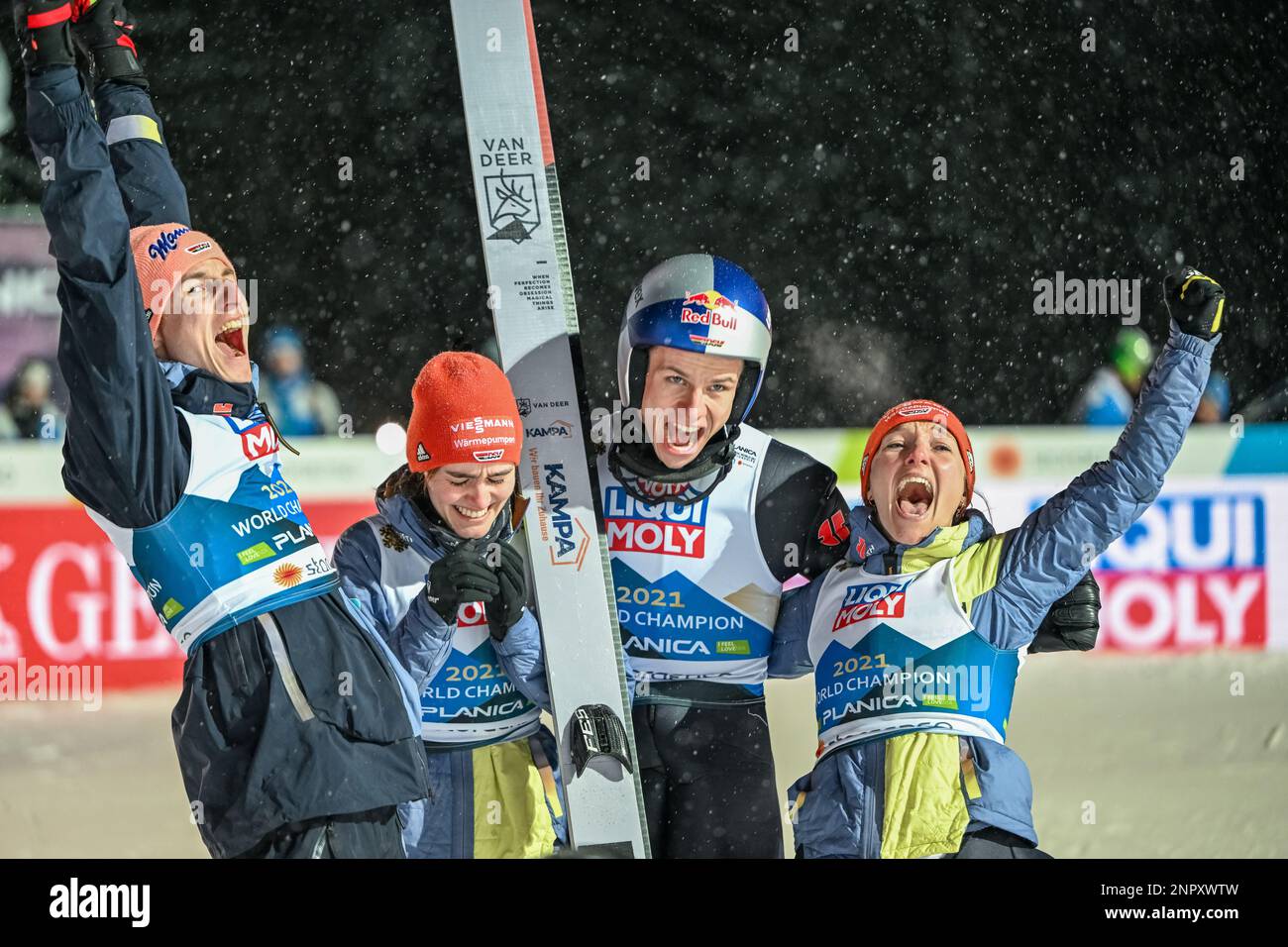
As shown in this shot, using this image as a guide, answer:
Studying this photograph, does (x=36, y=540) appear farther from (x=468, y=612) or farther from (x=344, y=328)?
(x=468, y=612)

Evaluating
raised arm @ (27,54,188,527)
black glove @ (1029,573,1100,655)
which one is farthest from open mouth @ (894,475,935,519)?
raised arm @ (27,54,188,527)

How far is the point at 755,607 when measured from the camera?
2.59 m

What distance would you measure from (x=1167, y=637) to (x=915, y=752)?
285cm

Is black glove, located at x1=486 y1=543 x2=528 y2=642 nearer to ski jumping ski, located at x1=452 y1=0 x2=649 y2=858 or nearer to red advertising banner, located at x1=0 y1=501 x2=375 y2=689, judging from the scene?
ski jumping ski, located at x1=452 y1=0 x2=649 y2=858

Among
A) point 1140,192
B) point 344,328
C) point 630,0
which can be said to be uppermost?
point 630,0

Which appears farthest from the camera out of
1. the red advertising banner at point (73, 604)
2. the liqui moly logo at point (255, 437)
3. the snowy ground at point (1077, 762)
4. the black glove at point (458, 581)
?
the red advertising banner at point (73, 604)

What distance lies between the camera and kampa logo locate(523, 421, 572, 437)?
262 centimetres

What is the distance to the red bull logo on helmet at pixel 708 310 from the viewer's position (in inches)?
101

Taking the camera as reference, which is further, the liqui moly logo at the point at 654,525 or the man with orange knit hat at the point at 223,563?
the liqui moly logo at the point at 654,525

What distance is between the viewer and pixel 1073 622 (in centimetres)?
238

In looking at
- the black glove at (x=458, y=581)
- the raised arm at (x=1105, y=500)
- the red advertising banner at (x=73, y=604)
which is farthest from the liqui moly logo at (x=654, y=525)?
the red advertising banner at (x=73, y=604)

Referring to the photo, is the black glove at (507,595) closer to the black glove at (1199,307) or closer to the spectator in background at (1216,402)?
the black glove at (1199,307)

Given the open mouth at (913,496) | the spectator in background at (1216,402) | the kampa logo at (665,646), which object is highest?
the spectator in background at (1216,402)

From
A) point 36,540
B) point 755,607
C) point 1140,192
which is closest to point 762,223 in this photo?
point 1140,192
